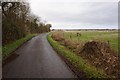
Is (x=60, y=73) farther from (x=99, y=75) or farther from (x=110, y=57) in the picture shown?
(x=110, y=57)

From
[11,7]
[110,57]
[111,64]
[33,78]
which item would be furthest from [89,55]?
[11,7]

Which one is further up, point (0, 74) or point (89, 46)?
point (89, 46)

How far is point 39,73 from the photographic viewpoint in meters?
10.4

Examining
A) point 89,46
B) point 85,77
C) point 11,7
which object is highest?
point 11,7

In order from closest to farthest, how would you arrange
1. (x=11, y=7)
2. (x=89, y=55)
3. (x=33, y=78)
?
(x=33, y=78) < (x=89, y=55) < (x=11, y=7)

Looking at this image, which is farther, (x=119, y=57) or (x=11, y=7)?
(x=11, y=7)

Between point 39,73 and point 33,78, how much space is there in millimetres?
1078

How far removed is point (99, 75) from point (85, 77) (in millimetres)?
791

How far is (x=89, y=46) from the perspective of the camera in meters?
16.8

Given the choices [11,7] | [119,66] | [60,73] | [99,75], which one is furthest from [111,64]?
[11,7]

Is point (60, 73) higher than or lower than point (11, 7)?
lower

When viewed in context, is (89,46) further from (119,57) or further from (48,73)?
(48,73)

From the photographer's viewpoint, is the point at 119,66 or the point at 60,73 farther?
the point at 119,66

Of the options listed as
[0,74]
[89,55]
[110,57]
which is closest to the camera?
[0,74]
